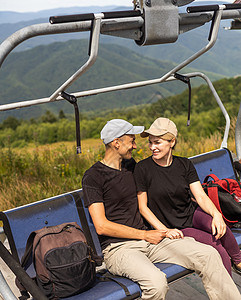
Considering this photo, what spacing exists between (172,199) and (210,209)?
26 centimetres

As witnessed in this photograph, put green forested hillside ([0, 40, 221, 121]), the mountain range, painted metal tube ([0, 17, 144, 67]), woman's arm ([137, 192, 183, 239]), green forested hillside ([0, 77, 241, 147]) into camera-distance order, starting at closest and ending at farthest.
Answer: painted metal tube ([0, 17, 144, 67])
woman's arm ([137, 192, 183, 239])
green forested hillside ([0, 77, 241, 147])
green forested hillside ([0, 40, 221, 121])
the mountain range

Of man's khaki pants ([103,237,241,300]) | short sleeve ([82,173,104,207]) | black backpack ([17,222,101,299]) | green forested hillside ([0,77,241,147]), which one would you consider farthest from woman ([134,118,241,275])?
green forested hillside ([0,77,241,147])

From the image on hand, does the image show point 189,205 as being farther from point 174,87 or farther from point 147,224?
point 174,87

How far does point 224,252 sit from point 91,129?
54.7ft

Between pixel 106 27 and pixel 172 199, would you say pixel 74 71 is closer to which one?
pixel 172 199

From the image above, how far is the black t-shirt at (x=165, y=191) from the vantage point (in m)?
2.85

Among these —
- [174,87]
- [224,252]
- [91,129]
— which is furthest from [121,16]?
[174,87]

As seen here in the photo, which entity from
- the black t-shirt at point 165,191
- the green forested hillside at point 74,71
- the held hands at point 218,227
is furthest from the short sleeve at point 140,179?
the green forested hillside at point 74,71

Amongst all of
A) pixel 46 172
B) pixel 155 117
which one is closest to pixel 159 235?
pixel 46 172

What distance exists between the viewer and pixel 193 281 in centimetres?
341

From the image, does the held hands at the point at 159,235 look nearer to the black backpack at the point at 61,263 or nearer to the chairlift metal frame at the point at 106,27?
the black backpack at the point at 61,263

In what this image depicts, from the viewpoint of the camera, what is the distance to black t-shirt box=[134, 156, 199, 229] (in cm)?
285

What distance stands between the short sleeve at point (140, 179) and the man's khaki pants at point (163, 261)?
0.34 m

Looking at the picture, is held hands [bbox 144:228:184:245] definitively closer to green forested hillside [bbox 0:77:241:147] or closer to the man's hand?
the man's hand
